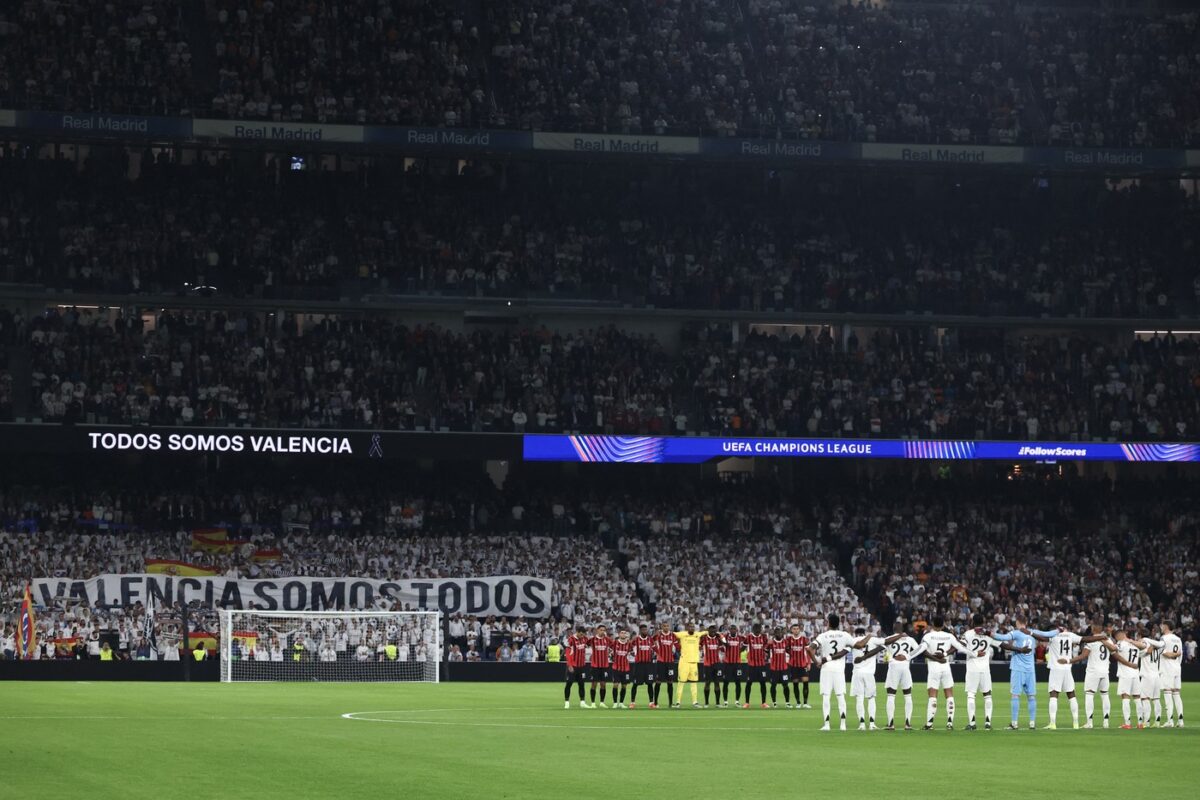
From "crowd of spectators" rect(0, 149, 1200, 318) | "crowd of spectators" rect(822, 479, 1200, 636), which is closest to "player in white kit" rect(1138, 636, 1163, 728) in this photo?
"crowd of spectators" rect(822, 479, 1200, 636)

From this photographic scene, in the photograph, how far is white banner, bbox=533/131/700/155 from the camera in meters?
62.8

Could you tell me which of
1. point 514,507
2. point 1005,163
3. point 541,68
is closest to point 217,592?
point 514,507

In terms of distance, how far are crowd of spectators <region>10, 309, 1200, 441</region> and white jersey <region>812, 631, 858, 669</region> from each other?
95.5ft

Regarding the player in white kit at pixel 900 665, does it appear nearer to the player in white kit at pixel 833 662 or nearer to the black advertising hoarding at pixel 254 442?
the player in white kit at pixel 833 662

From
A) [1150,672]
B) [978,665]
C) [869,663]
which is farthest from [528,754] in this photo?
[1150,672]

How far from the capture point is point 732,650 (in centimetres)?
3909

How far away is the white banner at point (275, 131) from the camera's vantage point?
60.2 m

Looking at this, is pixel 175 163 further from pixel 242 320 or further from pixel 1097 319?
pixel 1097 319

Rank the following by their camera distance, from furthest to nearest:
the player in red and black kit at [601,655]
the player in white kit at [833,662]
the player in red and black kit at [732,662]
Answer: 1. the player in red and black kit at [732,662]
2. the player in red and black kit at [601,655]
3. the player in white kit at [833,662]

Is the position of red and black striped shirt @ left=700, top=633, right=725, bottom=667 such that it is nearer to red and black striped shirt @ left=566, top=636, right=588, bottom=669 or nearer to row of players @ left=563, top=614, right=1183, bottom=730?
row of players @ left=563, top=614, right=1183, bottom=730

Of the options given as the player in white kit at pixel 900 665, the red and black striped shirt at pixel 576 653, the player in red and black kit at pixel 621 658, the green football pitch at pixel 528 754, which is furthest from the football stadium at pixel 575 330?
the player in white kit at pixel 900 665

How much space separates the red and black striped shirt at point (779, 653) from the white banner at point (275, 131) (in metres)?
30.1

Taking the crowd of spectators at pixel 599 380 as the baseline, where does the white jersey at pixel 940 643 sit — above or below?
below

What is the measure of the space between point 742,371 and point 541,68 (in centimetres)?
1355
